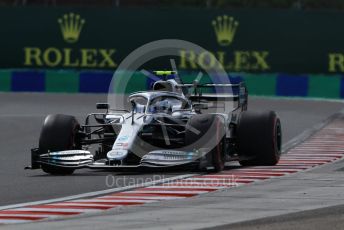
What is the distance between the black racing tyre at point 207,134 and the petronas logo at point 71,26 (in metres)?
19.3

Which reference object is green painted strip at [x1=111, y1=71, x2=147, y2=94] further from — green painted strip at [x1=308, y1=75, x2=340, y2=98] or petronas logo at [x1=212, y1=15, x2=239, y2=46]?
green painted strip at [x1=308, y1=75, x2=340, y2=98]

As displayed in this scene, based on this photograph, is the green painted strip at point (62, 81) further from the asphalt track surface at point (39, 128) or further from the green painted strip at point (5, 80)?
the green painted strip at point (5, 80)

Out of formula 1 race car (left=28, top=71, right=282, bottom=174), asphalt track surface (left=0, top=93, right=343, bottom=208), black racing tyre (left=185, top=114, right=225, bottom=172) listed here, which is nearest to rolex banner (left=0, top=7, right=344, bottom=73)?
asphalt track surface (left=0, top=93, right=343, bottom=208)

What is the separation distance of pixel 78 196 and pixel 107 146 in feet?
10.2

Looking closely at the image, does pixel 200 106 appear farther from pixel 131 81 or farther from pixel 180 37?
pixel 180 37

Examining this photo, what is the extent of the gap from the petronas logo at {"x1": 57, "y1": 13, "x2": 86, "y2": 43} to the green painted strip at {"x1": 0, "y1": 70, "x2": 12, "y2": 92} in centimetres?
192

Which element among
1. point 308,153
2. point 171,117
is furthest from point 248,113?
point 308,153

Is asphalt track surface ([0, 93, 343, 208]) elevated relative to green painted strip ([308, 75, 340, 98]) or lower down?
lower down

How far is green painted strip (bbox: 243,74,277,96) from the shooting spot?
31.2 metres

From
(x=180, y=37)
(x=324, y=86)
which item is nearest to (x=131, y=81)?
(x=180, y=37)

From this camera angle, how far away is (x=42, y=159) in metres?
14.2

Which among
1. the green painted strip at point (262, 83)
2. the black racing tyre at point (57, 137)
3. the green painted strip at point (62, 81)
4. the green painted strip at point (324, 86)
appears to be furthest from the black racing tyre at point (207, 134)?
the green painted strip at point (62, 81)

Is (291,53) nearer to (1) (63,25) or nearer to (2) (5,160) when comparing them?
(1) (63,25)

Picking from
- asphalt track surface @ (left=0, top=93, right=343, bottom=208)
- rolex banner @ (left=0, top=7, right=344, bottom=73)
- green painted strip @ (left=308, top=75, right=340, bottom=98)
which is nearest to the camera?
asphalt track surface @ (left=0, top=93, right=343, bottom=208)
